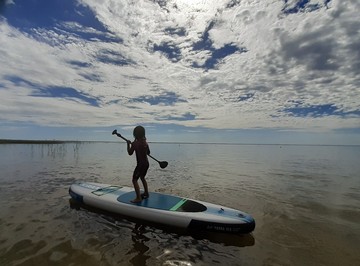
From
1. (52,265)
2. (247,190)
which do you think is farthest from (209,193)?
(52,265)

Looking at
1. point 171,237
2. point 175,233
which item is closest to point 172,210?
point 175,233

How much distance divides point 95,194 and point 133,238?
299cm

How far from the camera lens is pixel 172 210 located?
6.82m

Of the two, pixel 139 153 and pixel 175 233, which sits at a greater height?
pixel 139 153

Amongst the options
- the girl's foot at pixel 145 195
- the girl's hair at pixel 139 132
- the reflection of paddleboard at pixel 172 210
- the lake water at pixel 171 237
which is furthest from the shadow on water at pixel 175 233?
the girl's hair at pixel 139 132

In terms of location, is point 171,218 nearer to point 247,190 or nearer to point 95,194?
point 95,194

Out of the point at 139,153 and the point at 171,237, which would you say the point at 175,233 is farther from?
the point at 139,153

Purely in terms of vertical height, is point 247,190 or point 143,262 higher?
point 247,190

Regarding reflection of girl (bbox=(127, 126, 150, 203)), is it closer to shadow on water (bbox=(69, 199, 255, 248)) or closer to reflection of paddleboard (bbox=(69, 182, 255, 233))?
reflection of paddleboard (bbox=(69, 182, 255, 233))

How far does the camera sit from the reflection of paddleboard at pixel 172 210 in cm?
618

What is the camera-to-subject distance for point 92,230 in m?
6.48

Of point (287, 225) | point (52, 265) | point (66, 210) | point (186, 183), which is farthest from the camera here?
point (186, 183)

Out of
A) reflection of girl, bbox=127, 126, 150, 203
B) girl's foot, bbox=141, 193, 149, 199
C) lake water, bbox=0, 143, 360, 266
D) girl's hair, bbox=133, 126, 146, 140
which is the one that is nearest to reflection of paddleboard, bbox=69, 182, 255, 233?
girl's foot, bbox=141, 193, 149, 199

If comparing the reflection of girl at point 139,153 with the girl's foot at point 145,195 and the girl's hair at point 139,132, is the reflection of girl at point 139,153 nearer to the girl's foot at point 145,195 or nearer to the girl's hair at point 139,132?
the girl's hair at point 139,132
